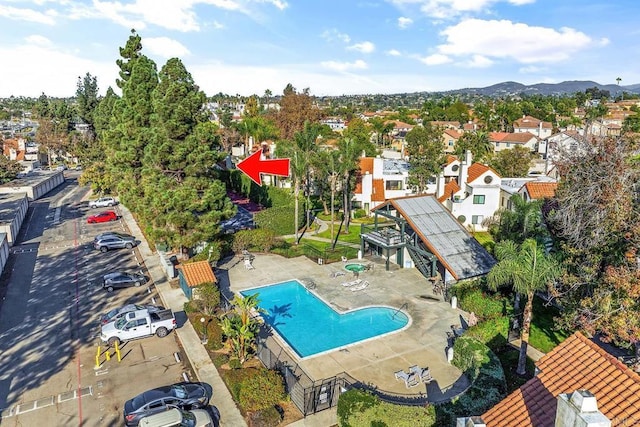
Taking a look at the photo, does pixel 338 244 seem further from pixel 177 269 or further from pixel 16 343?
pixel 16 343

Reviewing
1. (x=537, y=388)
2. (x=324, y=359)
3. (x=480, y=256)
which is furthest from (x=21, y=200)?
(x=537, y=388)

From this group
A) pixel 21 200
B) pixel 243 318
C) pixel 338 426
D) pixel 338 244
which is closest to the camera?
pixel 338 426

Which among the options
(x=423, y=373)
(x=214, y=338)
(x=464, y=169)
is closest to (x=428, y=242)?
(x=423, y=373)

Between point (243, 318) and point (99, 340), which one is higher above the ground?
point (243, 318)

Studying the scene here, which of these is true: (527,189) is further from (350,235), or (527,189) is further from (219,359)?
(219,359)

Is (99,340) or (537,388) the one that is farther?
(99,340)

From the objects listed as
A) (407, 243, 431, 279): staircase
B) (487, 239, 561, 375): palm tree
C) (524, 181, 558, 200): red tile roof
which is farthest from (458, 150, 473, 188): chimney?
(487, 239, 561, 375): palm tree

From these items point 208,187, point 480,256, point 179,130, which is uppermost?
point 179,130
